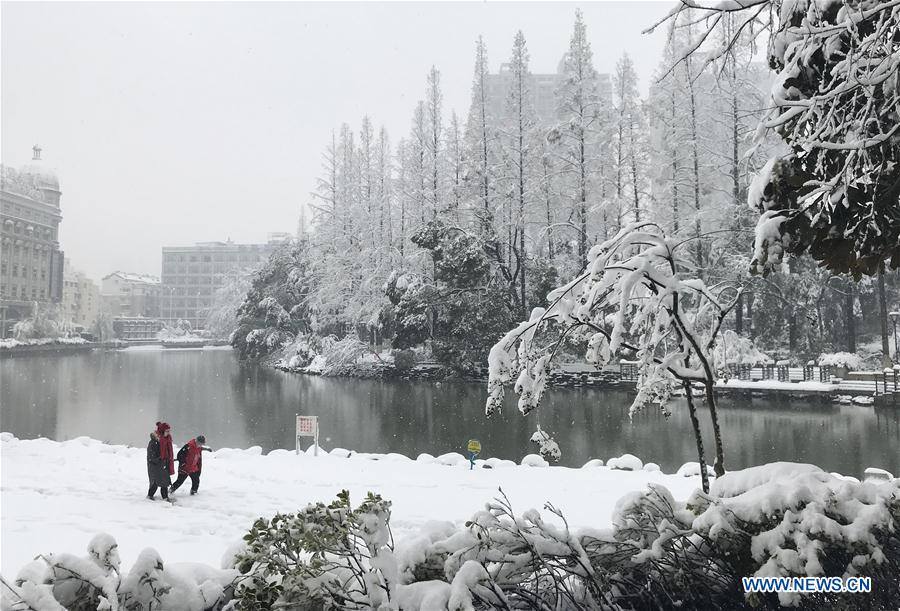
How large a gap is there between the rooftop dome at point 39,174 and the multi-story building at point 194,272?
31.5m

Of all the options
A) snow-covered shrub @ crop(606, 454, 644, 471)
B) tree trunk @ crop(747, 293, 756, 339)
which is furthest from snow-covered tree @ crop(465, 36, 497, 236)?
snow-covered shrub @ crop(606, 454, 644, 471)

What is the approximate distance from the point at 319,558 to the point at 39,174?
50481 mm

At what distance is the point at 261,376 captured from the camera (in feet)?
85.3

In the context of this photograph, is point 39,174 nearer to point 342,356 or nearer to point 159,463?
point 342,356

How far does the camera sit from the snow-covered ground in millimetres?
4820

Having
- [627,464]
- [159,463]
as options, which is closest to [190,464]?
[159,463]

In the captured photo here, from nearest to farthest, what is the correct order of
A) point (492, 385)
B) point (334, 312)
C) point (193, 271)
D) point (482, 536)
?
point (482, 536) < point (492, 385) < point (334, 312) < point (193, 271)

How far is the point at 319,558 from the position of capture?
6.79 feet

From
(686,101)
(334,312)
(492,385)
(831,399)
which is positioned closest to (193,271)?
(334,312)

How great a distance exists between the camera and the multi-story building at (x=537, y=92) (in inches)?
935

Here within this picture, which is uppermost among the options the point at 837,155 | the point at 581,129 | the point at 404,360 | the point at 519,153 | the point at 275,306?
the point at 581,129

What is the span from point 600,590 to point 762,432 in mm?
11579

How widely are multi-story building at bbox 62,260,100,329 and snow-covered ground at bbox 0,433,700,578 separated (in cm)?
5786

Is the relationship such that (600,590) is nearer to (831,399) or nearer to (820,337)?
(831,399)
